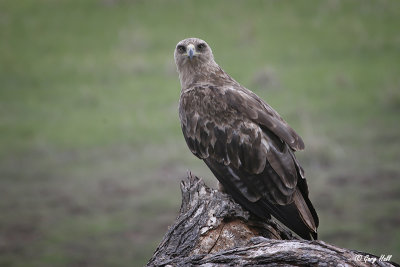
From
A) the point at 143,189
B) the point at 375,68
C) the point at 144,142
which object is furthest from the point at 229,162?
the point at 375,68

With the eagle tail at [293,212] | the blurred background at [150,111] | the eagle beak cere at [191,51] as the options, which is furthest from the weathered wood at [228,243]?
the blurred background at [150,111]

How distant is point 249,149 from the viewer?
7.77 metres

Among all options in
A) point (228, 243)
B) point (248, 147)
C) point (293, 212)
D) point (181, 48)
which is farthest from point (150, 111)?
point (228, 243)

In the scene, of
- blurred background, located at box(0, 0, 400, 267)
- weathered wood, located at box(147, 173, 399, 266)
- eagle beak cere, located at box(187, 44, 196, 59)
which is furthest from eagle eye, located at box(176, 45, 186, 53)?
blurred background, located at box(0, 0, 400, 267)

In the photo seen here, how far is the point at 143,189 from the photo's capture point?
1880 centimetres

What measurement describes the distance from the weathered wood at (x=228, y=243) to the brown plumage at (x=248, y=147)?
0.72ft

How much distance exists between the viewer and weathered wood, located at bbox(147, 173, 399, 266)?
5.81 m

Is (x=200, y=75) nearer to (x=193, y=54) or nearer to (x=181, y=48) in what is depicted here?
(x=193, y=54)

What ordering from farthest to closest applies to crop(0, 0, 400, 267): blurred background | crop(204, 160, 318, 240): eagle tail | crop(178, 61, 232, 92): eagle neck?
crop(0, 0, 400, 267): blurred background, crop(178, 61, 232, 92): eagle neck, crop(204, 160, 318, 240): eagle tail

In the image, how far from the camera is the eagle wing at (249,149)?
24.4ft

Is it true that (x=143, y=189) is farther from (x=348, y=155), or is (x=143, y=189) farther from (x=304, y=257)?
(x=304, y=257)

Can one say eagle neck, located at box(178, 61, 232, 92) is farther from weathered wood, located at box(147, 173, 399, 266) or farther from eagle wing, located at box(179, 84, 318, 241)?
weathered wood, located at box(147, 173, 399, 266)

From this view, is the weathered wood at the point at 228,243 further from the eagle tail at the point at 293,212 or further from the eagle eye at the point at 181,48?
A: the eagle eye at the point at 181,48

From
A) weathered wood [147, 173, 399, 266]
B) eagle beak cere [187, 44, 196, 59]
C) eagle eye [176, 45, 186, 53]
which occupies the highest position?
eagle eye [176, 45, 186, 53]
